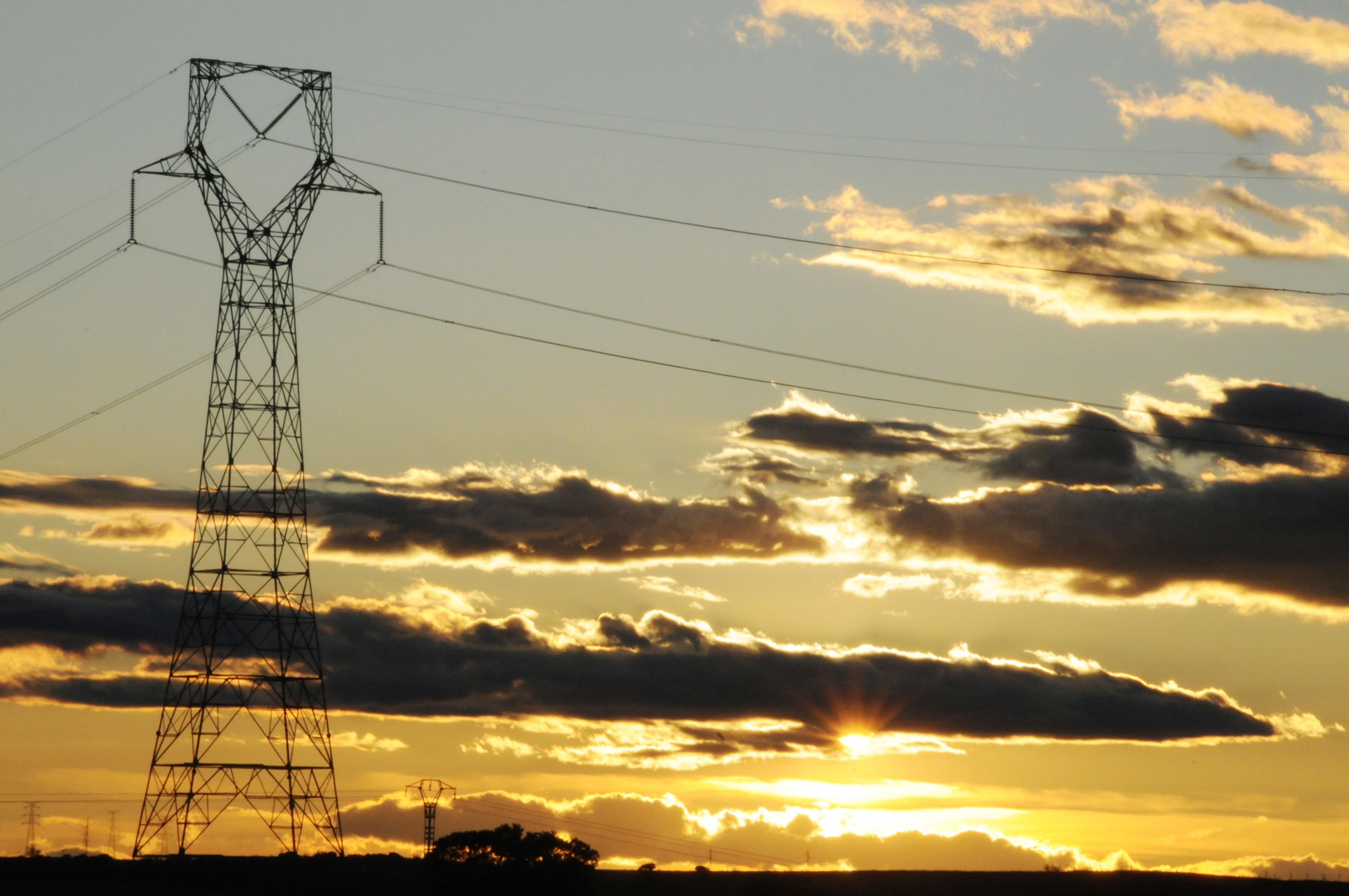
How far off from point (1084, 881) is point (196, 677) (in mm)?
102881

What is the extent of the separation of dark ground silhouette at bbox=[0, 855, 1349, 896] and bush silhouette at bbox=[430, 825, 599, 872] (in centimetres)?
81

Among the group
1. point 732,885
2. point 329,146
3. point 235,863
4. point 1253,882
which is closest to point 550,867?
point 235,863

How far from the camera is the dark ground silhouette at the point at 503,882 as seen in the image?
9988 cm

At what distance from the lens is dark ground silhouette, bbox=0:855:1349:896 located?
9988 centimetres

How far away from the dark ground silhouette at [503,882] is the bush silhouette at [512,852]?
0.81 meters

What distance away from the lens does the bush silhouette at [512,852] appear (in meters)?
115

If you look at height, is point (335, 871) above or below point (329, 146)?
below

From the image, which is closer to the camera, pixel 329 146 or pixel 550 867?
pixel 329 146

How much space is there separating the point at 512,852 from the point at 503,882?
2847 mm

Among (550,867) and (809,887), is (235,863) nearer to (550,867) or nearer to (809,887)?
(550,867)

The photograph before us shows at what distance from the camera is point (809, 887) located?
145 m

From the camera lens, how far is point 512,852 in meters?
116

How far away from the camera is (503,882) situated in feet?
372

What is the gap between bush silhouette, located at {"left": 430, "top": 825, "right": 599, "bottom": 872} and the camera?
115 metres
